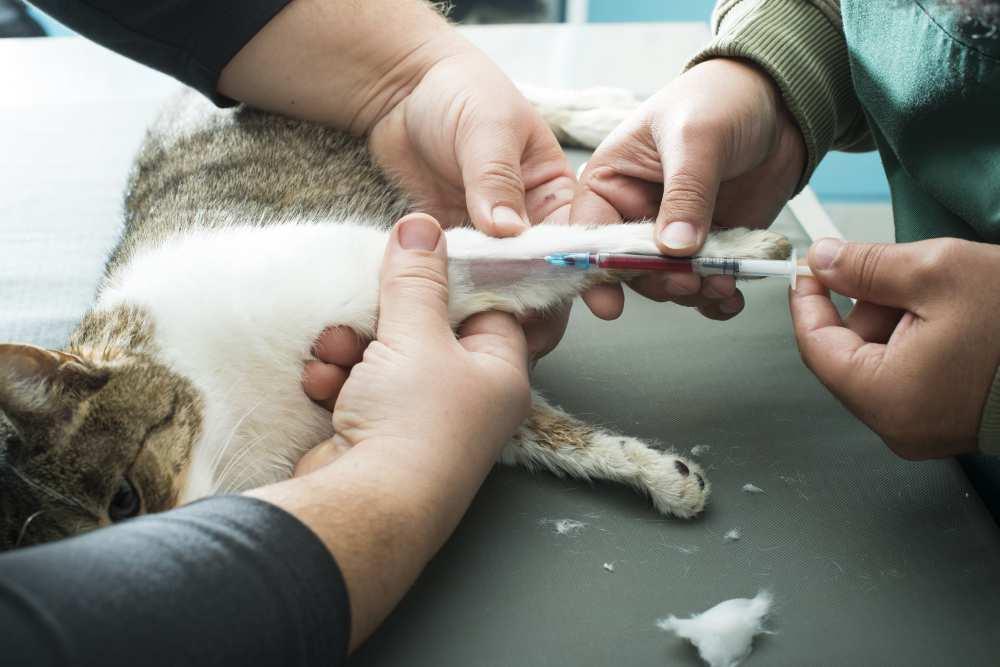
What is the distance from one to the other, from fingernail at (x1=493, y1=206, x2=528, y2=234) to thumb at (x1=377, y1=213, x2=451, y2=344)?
9 cm

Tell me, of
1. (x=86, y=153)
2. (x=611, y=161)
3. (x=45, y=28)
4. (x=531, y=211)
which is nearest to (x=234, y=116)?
(x=86, y=153)

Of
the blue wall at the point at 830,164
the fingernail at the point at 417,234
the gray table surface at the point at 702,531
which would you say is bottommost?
the blue wall at the point at 830,164

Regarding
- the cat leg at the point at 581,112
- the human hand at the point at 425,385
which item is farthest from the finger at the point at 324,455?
the cat leg at the point at 581,112

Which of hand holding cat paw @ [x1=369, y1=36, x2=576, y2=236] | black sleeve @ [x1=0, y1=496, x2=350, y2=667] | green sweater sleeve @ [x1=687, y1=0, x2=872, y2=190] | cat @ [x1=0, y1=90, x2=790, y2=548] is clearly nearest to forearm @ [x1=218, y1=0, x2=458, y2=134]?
hand holding cat paw @ [x1=369, y1=36, x2=576, y2=236]

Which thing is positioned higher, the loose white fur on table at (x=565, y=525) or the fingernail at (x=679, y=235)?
the fingernail at (x=679, y=235)

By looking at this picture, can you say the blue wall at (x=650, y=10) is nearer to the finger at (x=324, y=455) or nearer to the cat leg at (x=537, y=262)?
the cat leg at (x=537, y=262)

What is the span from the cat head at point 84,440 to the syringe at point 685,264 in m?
0.51

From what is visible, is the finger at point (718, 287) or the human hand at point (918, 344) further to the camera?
the finger at point (718, 287)

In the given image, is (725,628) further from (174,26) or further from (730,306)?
(174,26)

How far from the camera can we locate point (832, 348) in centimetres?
90

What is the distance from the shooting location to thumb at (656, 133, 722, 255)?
961 mm

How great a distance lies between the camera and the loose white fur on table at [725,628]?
75cm

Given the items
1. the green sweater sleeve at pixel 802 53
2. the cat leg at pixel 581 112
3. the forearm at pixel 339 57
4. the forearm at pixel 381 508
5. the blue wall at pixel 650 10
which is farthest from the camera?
the blue wall at pixel 650 10

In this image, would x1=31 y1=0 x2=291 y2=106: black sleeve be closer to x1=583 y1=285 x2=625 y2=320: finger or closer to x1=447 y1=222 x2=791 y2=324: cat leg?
x1=447 y1=222 x2=791 y2=324: cat leg
